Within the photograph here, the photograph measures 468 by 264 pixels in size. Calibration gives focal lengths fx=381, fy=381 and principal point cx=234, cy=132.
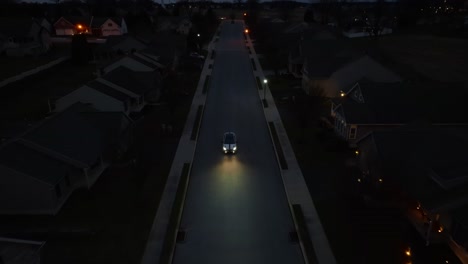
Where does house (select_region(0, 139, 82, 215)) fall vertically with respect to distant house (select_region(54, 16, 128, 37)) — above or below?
below

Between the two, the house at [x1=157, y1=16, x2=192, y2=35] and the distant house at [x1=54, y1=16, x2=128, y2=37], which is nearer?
the distant house at [x1=54, y1=16, x2=128, y2=37]

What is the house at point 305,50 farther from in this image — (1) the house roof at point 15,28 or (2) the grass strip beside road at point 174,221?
(1) the house roof at point 15,28

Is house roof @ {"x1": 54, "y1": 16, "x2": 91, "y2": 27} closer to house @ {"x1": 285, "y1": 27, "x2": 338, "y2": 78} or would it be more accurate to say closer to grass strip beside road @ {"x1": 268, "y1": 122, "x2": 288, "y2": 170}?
house @ {"x1": 285, "y1": 27, "x2": 338, "y2": 78}

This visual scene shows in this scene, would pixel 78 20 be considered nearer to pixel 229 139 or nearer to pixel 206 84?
pixel 206 84

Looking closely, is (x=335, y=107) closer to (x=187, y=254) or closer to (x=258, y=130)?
(x=258, y=130)

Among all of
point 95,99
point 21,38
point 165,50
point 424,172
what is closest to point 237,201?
point 424,172

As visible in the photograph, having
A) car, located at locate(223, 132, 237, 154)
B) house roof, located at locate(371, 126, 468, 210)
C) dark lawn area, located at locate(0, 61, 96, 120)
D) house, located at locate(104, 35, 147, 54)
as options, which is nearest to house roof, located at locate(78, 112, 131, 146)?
car, located at locate(223, 132, 237, 154)
